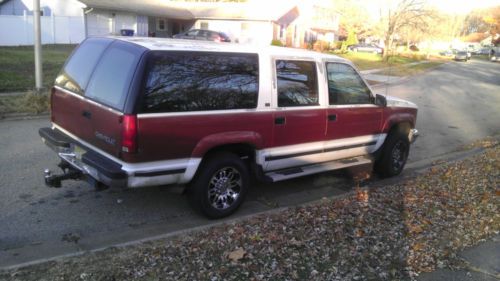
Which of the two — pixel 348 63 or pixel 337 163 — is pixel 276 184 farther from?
pixel 348 63

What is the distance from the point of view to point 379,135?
6914mm

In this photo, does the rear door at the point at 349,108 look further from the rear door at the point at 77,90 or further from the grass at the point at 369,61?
the grass at the point at 369,61

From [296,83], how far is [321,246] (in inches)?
88.4

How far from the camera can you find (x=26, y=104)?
1031cm

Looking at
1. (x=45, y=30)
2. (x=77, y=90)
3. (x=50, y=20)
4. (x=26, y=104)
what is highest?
(x=50, y=20)

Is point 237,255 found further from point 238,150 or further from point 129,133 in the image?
point 238,150

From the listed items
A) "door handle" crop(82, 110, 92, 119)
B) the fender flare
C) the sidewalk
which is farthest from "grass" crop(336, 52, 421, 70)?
"door handle" crop(82, 110, 92, 119)

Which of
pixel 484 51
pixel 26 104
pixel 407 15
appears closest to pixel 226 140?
pixel 26 104

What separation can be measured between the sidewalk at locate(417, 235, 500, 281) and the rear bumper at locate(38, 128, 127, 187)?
9.15ft

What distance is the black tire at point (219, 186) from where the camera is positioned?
496 centimetres

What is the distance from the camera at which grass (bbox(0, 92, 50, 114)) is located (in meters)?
9.99

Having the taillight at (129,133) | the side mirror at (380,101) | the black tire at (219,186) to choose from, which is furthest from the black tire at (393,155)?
the taillight at (129,133)

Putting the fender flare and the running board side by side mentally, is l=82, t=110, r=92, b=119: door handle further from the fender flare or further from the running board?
the running board

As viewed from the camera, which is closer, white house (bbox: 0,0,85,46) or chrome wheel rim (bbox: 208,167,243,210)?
chrome wheel rim (bbox: 208,167,243,210)
